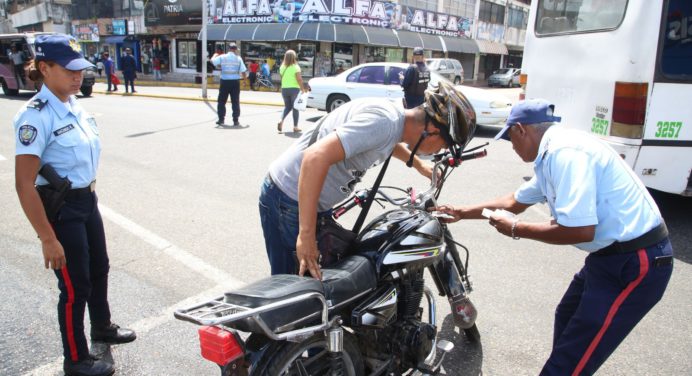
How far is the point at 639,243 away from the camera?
2051 mm

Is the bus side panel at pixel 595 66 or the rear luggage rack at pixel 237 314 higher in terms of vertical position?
the bus side panel at pixel 595 66

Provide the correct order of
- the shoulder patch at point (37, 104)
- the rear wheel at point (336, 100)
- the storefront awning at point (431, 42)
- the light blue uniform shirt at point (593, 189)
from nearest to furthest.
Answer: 1. the light blue uniform shirt at point (593, 189)
2. the shoulder patch at point (37, 104)
3. the rear wheel at point (336, 100)
4. the storefront awning at point (431, 42)

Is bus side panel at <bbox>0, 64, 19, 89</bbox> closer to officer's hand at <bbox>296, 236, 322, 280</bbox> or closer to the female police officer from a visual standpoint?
the female police officer

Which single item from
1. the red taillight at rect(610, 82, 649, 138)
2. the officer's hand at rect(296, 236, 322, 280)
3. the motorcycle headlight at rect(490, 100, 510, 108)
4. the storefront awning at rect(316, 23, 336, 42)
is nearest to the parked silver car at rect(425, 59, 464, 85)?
the storefront awning at rect(316, 23, 336, 42)

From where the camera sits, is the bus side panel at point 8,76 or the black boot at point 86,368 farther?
the bus side panel at point 8,76

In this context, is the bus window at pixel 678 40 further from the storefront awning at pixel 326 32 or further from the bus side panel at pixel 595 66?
the storefront awning at pixel 326 32

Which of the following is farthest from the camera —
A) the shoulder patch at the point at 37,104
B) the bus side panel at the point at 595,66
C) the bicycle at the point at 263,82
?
the bicycle at the point at 263,82

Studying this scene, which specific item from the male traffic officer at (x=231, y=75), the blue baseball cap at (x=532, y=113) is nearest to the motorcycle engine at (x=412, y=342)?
the blue baseball cap at (x=532, y=113)

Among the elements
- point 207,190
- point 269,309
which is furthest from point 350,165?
point 207,190

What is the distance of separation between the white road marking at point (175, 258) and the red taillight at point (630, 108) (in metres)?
3.96

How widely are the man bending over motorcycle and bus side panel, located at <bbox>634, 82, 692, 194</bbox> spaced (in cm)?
349

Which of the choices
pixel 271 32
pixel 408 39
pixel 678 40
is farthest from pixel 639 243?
pixel 408 39

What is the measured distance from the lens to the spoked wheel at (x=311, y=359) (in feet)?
6.23

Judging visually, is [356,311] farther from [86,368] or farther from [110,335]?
[110,335]
